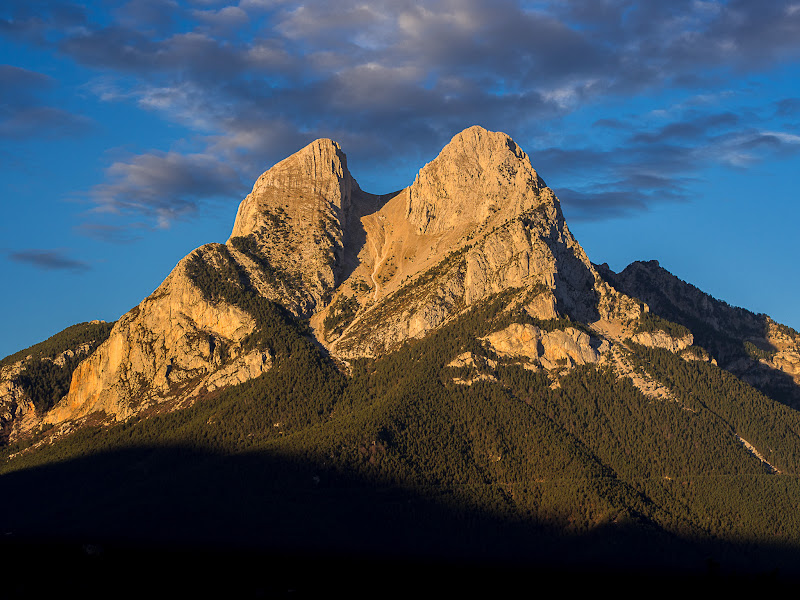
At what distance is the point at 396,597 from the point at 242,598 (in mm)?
15946

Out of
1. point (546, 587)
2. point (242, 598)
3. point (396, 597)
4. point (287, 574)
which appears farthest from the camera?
point (546, 587)

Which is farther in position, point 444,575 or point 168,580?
point 444,575

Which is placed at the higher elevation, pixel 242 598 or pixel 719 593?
pixel 242 598

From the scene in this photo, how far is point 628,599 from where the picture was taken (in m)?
131

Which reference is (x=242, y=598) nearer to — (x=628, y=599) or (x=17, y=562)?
(x=17, y=562)

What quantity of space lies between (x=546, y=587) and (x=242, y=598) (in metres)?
39.3

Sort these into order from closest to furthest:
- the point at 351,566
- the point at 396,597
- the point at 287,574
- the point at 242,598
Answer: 1. the point at 242,598
2. the point at 396,597
3. the point at 287,574
4. the point at 351,566

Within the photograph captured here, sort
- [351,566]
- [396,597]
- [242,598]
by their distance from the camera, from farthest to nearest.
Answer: [351,566] → [396,597] → [242,598]

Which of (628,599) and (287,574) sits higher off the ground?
(287,574)

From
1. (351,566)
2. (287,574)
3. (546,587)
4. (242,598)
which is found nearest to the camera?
(242,598)

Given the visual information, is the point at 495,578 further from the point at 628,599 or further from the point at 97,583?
the point at 97,583

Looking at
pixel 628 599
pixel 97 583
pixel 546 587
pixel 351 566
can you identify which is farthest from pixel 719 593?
pixel 97 583

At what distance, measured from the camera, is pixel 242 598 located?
110m

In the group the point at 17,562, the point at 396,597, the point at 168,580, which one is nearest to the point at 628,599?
the point at 396,597
